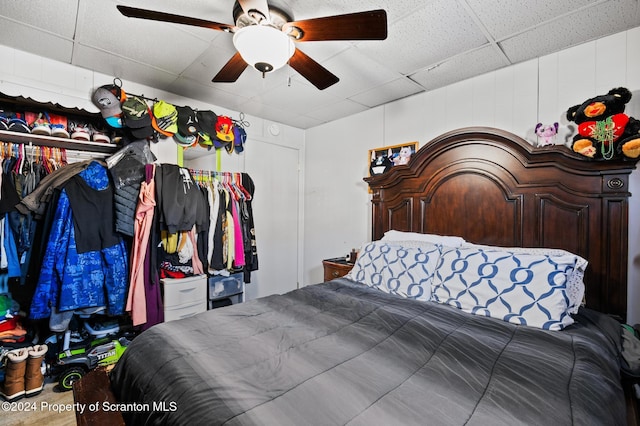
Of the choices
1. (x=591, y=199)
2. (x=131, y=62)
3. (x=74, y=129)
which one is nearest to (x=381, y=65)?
(x=591, y=199)

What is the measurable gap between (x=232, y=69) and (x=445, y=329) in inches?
76.0

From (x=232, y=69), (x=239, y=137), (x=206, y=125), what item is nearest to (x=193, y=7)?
(x=232, y=69)

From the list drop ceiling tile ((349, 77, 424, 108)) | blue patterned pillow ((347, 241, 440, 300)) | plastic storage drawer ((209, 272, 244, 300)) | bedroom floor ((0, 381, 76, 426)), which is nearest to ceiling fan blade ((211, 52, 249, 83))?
drop ceiling tile ((349, 77, 424, 108))

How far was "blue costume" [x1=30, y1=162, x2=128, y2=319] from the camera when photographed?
76.2 inches

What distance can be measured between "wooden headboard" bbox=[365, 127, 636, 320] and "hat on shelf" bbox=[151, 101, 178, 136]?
207cm

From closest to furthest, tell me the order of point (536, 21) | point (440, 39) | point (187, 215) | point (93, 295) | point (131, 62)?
1. point (536, 21)
2. point (440, 39)
3. point (93, 295)
4. point (131, 62)
5. point (187, 215)

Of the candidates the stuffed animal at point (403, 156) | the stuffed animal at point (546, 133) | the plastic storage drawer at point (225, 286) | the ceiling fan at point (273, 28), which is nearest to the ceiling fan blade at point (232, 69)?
the ceiling fan at point (273, 28)

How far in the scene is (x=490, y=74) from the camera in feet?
7.70

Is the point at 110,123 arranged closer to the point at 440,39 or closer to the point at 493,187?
the point at 440,39

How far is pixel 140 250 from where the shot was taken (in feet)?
7.50

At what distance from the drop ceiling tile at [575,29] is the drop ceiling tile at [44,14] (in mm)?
2780

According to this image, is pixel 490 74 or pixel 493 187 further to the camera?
pixel 490 74

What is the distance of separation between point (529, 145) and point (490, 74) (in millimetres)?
757

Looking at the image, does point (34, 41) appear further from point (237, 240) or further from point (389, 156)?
point (389, 156)
